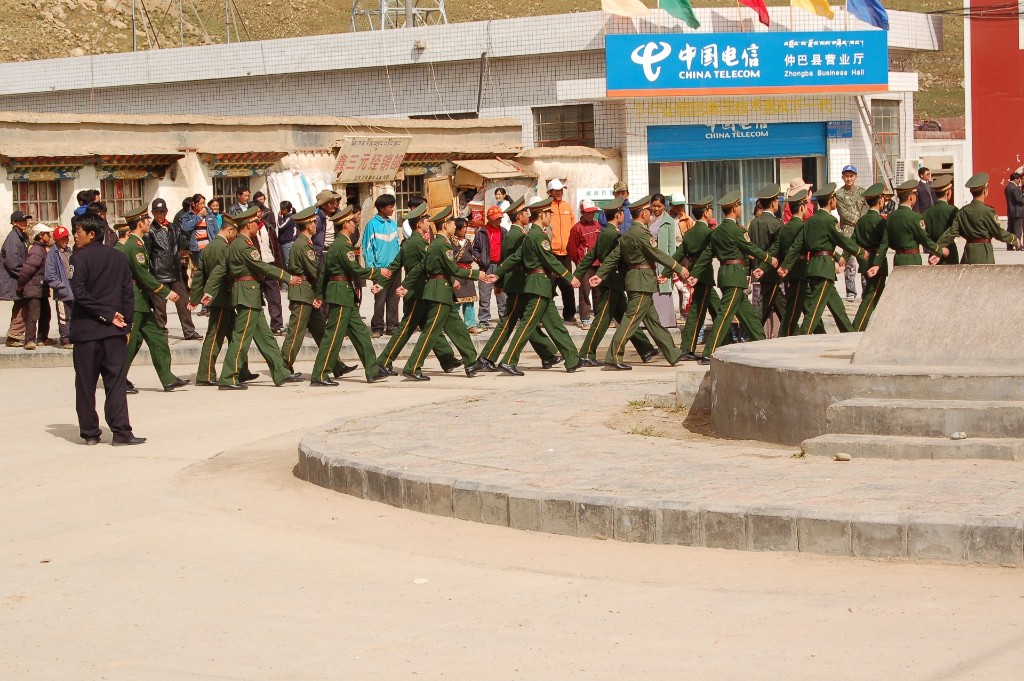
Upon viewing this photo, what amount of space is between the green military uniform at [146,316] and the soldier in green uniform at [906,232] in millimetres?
7060

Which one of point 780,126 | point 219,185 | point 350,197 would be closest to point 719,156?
point 780,126

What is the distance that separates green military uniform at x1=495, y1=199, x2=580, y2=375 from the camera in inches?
602

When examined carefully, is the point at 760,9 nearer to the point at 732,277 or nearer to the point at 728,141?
the point at 728,141

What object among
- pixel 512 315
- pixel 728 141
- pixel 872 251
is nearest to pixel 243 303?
pixel 512 315

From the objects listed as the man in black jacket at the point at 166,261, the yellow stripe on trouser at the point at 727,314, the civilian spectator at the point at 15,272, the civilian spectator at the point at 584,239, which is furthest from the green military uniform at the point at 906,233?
the civilian spectator at the point at 15,272

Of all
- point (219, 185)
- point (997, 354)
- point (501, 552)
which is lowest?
point (501, 552)

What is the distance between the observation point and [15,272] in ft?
57.9

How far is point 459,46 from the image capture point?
106ft

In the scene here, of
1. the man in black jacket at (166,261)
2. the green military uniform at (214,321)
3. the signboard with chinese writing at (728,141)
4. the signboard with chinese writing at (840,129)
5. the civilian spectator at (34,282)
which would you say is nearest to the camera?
the green military uniform at (214,321)

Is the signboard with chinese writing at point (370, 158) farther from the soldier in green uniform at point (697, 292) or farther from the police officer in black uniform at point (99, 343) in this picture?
the police officer in black uniform at point (99, 343)

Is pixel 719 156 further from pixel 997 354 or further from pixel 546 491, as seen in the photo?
pixel 546 491

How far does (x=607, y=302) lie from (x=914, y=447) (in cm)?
724

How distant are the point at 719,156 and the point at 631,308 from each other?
17853mm

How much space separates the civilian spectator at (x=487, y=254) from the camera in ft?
62.1
